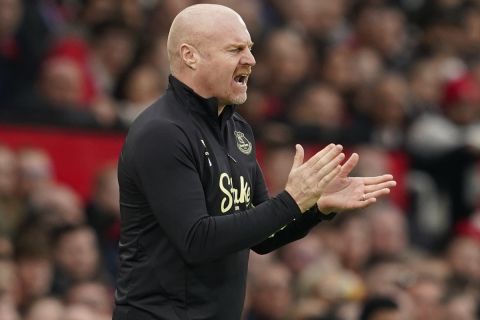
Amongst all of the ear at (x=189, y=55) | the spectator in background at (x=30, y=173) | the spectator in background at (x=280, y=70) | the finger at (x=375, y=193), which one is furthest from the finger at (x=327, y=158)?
the spectator in background at (x=280, y=70)

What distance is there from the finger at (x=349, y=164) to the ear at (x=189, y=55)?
623 millimetres

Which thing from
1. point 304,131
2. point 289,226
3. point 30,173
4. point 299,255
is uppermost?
point 304,131

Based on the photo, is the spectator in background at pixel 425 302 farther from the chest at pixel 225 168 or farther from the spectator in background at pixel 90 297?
the chest at pixel 225 168

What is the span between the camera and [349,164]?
4383 mm

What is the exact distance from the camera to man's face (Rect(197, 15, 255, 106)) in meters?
4.39

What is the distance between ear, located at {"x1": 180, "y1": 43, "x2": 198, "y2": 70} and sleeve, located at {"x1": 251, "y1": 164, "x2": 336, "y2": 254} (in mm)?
527

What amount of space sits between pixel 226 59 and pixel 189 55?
0.14 m

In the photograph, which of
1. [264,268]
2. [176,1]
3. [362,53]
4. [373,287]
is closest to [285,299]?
[264,268]

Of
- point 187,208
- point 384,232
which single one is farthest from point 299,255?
point 187,208

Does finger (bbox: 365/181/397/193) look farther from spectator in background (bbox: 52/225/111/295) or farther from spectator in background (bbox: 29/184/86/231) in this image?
spectator in background (bbox: 29/184/86/231)

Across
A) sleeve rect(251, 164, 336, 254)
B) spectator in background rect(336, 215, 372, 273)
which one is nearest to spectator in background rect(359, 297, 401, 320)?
spectator in background rect(336, 215, 372, 273)

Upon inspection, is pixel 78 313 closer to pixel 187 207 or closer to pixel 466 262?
pixel 187 207

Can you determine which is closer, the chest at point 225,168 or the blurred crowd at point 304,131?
the chest at point 225,168

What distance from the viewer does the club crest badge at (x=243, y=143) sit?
4.60m
